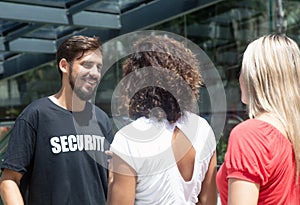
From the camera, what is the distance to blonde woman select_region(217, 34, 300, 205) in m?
1.71

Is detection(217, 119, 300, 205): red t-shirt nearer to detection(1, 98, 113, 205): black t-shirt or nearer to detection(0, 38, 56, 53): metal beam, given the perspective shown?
detection(1, 98, 113, 205): black t-shirt

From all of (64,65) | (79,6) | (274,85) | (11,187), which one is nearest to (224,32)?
(79,6)

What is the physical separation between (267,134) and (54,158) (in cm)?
109

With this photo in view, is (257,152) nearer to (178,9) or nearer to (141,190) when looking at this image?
(141,190)

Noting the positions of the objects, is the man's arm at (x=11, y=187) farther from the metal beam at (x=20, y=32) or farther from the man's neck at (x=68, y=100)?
the metal beam at (x=20, y=32)

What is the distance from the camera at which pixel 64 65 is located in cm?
264

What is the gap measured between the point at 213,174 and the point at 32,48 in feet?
18.5

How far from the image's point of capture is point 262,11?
7922mm

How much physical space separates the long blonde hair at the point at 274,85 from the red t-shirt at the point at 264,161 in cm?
4

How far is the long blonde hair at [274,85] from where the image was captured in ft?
5.90

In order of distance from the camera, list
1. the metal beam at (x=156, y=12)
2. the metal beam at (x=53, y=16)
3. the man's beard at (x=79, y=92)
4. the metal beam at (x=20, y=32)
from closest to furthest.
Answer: the man's beard at (x=79, y=92) < the metal beam at (x=53, y=16) < the metal beam at (x=156, y=12) < the metal beam at (x=20, y=32)

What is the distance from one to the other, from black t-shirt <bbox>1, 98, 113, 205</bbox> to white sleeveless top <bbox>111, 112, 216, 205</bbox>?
593mm

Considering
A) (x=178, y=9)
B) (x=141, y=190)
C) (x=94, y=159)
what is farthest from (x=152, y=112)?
(x=178, y=9)

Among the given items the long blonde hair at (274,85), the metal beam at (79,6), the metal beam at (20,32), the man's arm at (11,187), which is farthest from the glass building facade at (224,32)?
the long blonde hair at (274,85)
